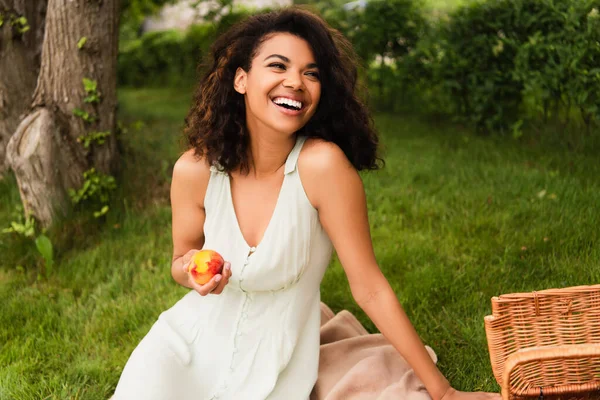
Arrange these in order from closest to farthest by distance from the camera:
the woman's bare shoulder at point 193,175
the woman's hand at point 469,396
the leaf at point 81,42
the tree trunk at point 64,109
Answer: the woman's hand at point 469,396, the woman's bare shoulder at point 193,175, the tree trunk at point 64,109, the leaf at point 81,42

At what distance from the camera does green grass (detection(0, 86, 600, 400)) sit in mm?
3035

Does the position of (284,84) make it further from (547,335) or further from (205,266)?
(547,335)

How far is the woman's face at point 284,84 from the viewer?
89.8 inches

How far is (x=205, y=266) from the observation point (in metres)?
2.14

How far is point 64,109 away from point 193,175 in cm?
213

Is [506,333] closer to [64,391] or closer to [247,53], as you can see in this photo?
[247,53]

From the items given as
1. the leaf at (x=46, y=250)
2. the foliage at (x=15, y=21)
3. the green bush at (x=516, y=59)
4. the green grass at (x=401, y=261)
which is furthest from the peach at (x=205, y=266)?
the green bush at (x=516, y=59)

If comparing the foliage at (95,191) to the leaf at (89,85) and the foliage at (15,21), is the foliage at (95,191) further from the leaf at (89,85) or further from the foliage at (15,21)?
the foliage at (15,21)

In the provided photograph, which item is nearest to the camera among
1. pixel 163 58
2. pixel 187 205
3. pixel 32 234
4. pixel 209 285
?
pixel 209 285

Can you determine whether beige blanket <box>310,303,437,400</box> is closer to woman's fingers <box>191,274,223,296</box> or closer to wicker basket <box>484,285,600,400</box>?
wicker basket <box>484,285,600,400</box>

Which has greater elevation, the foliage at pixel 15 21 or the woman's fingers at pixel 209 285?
the foliage at pixel 15 21

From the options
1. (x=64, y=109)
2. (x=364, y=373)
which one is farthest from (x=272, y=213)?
(x=64, y=109)

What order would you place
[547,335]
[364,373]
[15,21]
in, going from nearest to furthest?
[547,335] → [364,373] → [15,21]

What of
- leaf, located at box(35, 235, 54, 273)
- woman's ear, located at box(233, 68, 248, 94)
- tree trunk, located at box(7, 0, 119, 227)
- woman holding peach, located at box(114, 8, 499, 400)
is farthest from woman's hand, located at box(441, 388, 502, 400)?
tree trunk, located at box(7, 0, 119, 227)
